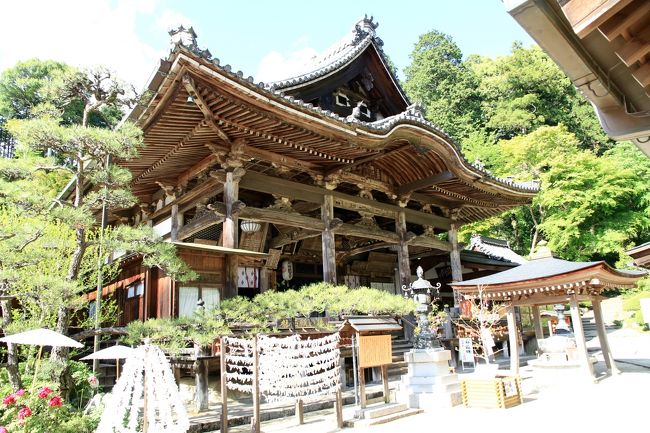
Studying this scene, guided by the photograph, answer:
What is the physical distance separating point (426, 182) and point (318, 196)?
3.51 m

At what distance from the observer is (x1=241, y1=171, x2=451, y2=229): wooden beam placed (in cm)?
1066

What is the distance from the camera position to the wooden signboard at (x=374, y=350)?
796cm

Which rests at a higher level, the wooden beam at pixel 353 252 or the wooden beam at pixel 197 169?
the wooden beam at pixel 197 169

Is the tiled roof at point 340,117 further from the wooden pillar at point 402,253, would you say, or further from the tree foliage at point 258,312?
the tree foliage at point 258,312

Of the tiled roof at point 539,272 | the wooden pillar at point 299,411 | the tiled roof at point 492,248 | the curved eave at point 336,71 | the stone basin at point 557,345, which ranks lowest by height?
the wooden pillar at point 299,411

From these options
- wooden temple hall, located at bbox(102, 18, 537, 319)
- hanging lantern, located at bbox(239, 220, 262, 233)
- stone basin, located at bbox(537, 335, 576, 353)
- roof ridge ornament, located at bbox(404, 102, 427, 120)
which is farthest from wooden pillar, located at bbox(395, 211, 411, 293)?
hanging lantern, located at bbox(239, 220, 262, 233)

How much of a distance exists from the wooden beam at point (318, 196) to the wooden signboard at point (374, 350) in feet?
14.6

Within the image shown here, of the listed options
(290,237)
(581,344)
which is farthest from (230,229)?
(581,344)

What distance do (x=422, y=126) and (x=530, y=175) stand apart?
1775cm

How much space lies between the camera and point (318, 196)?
39.2 feet

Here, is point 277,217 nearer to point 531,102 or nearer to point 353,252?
point 353,252

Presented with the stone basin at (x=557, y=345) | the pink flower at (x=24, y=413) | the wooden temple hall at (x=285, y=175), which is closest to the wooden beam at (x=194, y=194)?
the wooden temple hall at (x=285, y=175)

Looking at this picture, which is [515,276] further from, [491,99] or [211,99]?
[491,99]

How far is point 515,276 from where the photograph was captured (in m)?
12.2
